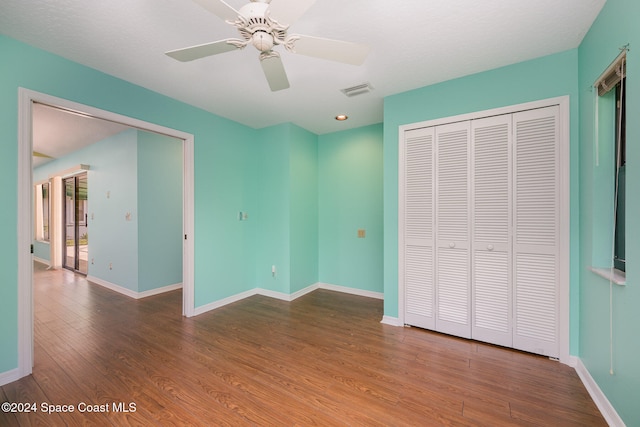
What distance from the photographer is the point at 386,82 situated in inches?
106

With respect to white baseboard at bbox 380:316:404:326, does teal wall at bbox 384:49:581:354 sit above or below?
above

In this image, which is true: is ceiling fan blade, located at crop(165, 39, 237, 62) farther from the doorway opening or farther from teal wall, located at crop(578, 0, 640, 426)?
the doorway opening

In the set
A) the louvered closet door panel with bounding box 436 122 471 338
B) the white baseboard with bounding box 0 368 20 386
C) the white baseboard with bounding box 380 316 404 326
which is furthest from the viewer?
the white baseboard with bounding box 380 316 404 326

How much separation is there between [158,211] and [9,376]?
2.71 meters

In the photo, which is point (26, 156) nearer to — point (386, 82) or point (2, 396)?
point (2, 396)

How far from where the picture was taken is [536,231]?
228 cm

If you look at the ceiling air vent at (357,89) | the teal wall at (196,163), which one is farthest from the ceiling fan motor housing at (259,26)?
the teal wall at (196,163)

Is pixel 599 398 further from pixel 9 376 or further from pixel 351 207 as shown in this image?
pixel 9 376

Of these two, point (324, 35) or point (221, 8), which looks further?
point (324, 35)

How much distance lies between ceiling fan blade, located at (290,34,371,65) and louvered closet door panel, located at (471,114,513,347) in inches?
64.2

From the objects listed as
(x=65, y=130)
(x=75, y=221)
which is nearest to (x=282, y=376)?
(x=65, y=130)

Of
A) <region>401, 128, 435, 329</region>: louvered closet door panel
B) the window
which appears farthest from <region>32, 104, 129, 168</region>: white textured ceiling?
the window

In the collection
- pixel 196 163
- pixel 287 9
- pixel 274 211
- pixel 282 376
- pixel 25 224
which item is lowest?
pixel 282 376

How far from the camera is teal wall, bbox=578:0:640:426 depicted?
1.39 meters
